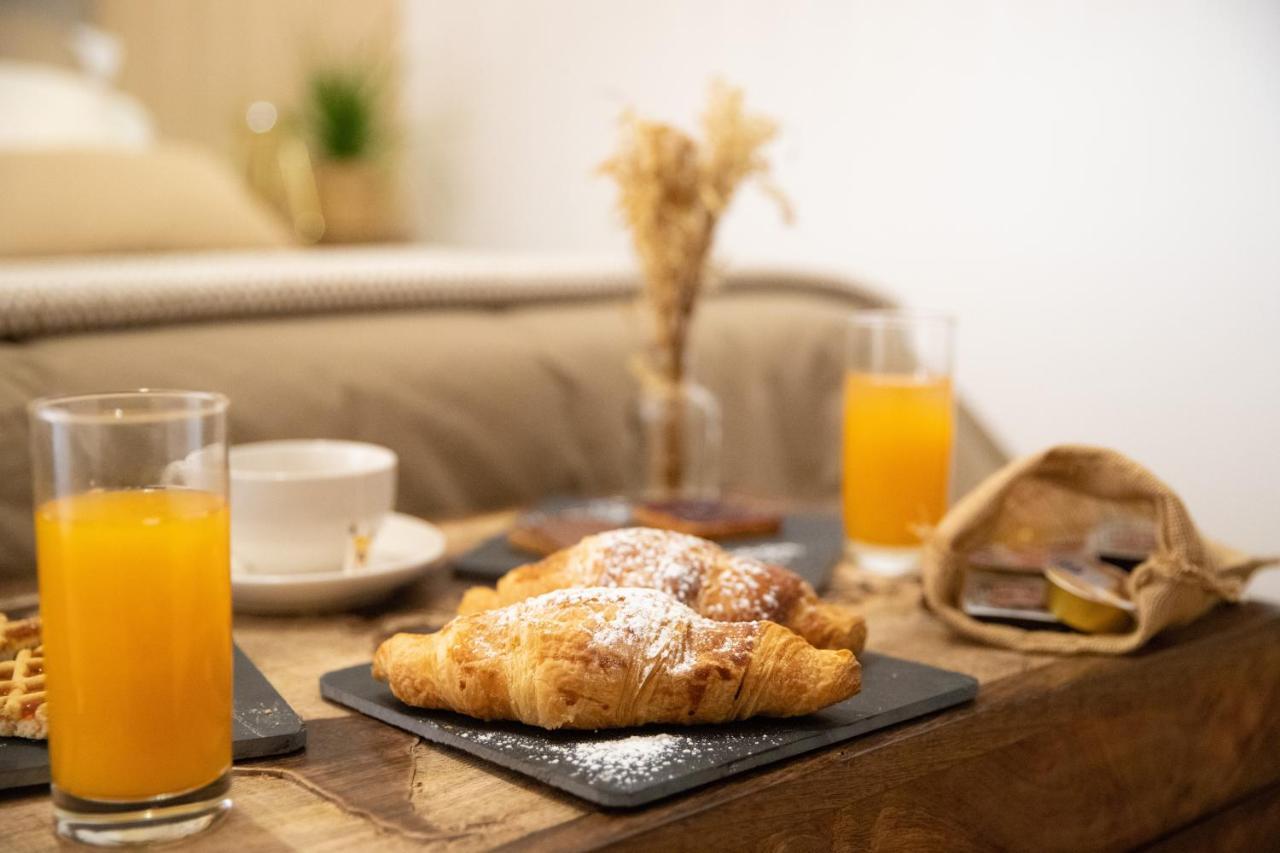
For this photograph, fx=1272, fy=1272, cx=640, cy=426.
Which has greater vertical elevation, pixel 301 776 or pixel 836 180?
pixel 836 180

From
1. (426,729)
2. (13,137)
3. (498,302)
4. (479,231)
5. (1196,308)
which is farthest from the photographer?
(479,231)

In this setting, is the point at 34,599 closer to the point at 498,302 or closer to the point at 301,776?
the point at 301,776

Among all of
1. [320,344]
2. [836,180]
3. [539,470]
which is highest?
[836,180]

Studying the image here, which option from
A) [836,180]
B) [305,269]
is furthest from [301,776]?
[836,180]

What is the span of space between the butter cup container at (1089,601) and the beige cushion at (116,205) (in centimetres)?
194

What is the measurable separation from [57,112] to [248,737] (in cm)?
266

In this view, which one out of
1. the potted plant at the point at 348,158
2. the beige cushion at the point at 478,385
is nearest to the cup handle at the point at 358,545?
the beige cushion at the point at 478,385

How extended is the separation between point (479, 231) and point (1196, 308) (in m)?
2.43

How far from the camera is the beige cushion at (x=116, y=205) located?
2314mm

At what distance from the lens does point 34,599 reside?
1.10 meters

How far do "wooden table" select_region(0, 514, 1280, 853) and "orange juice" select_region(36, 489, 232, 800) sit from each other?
5 centimetres

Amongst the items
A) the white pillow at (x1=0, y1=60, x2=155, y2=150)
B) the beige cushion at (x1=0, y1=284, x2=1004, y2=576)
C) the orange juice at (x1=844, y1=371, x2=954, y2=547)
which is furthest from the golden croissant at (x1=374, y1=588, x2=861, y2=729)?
the white pillow at (x1=0, y1=60, x2=155, y2=150)

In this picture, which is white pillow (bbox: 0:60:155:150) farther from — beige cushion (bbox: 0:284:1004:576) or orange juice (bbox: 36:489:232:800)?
orange juice (bbox: 36:489:232:800)

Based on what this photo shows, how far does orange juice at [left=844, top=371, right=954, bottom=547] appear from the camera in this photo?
4.08ft
